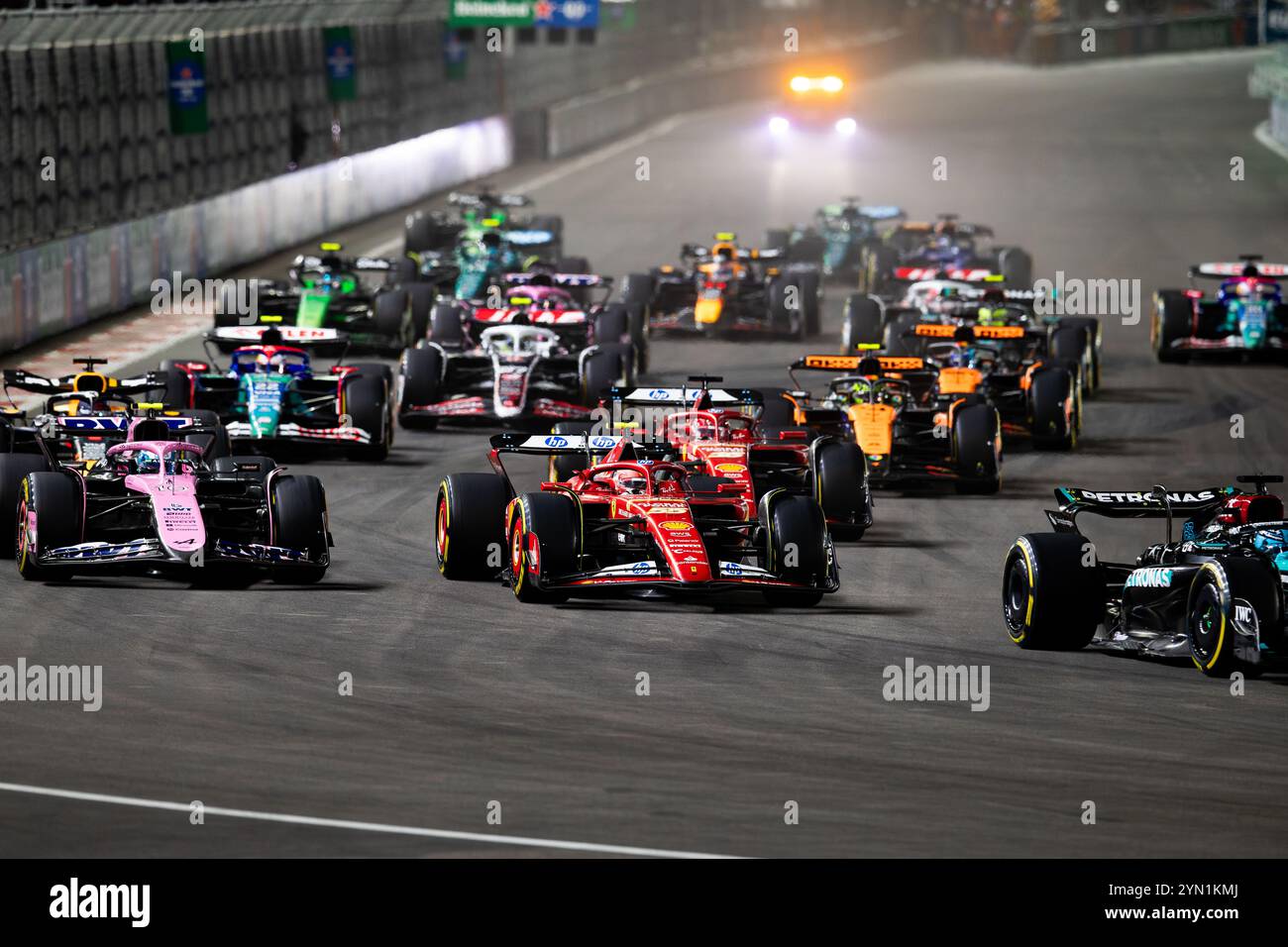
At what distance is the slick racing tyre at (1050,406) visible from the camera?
93.8 ft

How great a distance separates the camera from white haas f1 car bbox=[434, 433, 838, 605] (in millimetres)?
19016

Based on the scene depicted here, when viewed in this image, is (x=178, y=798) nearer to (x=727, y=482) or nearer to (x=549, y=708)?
(x=549, y=708)

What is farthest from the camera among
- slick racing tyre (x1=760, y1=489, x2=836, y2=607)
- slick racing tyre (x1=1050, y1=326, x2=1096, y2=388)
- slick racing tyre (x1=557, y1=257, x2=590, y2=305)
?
slick racing tyre (x1=557, y1=257, x2=590, y2=305)

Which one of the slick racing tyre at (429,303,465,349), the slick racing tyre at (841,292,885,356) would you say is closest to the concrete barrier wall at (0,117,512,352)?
the slick racing tyre at (429,303,465,349)

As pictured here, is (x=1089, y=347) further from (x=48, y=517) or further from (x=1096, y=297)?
(x=48, y=517)

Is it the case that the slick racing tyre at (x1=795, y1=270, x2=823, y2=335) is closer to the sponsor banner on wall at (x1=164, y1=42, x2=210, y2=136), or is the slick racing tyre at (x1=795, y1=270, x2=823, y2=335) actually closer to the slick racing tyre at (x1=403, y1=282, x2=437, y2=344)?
the slick racing tyre at (x1=403, y1=282, x2=437, y2=344)

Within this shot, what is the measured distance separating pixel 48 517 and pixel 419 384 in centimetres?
1045

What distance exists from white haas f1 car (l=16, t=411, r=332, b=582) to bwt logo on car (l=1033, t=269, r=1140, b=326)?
2460 centimetres

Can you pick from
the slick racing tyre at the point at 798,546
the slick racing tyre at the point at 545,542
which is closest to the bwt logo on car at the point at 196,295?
the slick racing tyre at the point at 545,542

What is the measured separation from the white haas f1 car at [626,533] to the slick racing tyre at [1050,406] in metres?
8.45

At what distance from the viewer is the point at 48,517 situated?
19516mm

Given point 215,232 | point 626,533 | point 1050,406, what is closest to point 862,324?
point 1050,406

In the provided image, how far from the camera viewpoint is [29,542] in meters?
19.5
